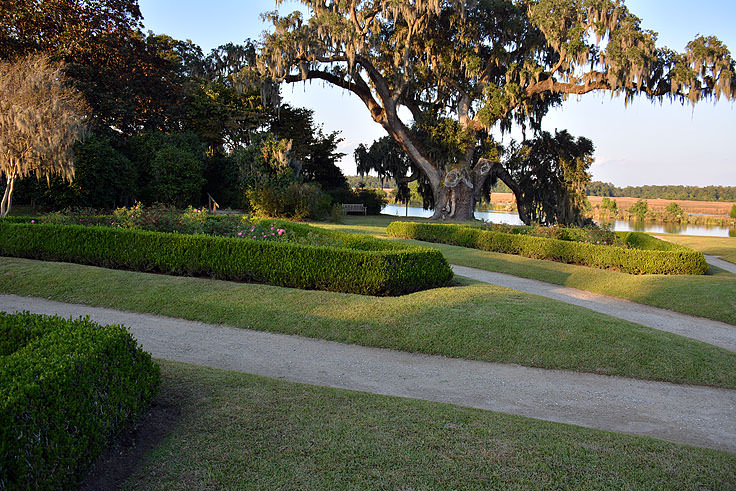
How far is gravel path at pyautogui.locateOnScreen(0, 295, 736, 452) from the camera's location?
4.26 metres

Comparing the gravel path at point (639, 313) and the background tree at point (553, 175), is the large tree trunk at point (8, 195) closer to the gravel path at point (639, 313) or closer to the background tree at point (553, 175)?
the gravel path at point (639, 313)

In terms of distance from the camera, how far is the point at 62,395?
8.95 feet

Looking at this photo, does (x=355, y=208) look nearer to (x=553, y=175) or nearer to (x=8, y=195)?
(x=553, y=175)

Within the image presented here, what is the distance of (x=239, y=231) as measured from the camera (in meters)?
11.0

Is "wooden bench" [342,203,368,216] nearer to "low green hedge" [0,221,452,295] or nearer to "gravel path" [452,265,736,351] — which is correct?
"gravel path" [452,265,736,351]

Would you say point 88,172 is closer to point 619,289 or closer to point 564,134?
point 619,289

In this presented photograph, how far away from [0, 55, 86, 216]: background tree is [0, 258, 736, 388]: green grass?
350 inches

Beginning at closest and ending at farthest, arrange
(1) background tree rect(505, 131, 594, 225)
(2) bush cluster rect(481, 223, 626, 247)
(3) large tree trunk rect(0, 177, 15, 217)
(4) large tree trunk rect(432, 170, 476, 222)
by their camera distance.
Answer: (2) bush cluster rect(481, 223, 626, 247) → (3) large tree trunk rect(0, 177, 15, 217) → (4) large tree trunk rect(432, 170, 476, 222) → (1) background tree rect(505, 131, 594, 225)

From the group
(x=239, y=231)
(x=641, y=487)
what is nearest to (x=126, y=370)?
(x=641, y=487)

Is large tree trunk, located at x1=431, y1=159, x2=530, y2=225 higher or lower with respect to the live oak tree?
lower

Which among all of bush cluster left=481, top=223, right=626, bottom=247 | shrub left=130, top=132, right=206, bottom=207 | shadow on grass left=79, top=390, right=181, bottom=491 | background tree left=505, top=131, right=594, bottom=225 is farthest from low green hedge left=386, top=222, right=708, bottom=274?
shrub left=130, top=132, right=206, bottom=207

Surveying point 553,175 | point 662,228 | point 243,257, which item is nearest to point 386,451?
point 243,257

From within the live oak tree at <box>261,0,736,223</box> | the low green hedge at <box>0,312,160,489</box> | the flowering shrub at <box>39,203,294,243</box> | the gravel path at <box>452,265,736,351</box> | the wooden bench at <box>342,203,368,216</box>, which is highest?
the live oak tree at <box>261,0,736,223</box>

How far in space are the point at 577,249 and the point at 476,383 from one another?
9.53 meters
